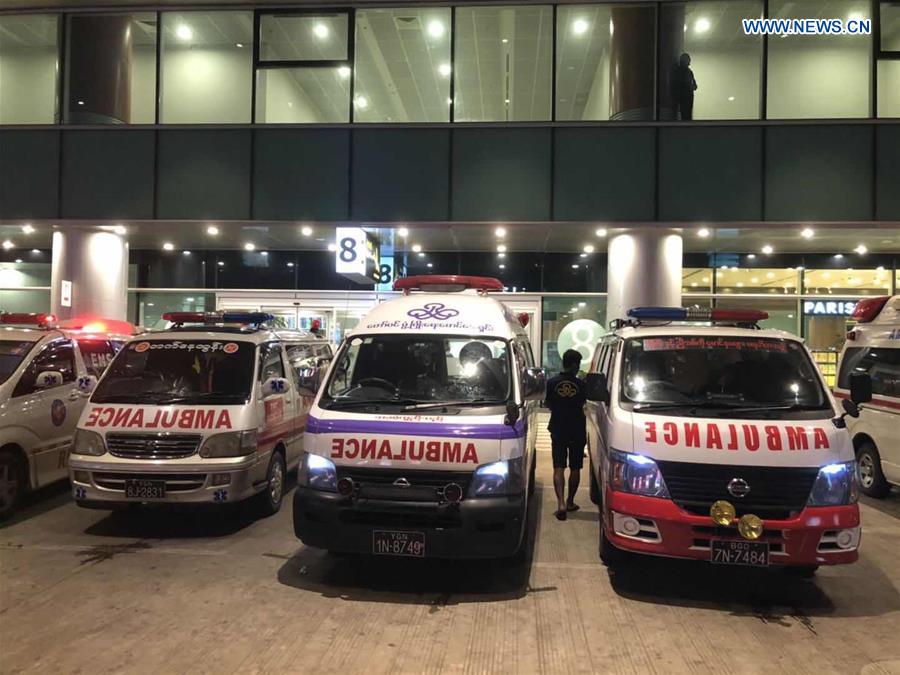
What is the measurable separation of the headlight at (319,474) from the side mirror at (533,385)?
1793mm

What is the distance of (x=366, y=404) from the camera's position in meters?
5.38

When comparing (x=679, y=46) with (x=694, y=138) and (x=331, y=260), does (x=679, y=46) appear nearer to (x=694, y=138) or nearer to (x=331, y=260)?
(x=694, y=138)

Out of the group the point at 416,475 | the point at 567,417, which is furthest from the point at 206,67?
the point at 416,475

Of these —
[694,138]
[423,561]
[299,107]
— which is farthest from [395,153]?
[423,561]

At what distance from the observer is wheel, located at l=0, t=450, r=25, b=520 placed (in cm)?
677

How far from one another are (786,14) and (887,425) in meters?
9.28

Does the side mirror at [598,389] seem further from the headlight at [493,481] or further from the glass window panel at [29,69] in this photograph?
the glass window panel at [29,69]

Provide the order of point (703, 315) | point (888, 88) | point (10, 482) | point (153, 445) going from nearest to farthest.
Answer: point (153, 445)
point (703, 315)
point (10, 482)
point (888, 88)

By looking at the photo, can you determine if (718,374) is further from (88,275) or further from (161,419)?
(88,275)

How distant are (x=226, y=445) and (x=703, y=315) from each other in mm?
5085

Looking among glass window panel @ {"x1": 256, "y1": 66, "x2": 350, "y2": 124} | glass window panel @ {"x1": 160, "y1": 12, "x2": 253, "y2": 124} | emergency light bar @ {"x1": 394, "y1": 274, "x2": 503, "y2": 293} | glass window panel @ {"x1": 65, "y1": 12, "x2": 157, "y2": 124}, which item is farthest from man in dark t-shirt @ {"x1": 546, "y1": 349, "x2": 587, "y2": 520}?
glass window panel @ {"x1": 65, "y1": 12, "x2": 157, "y2": 124}

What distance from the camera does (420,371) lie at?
234 inches

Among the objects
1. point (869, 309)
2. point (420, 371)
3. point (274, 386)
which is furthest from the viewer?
point (869, 309)

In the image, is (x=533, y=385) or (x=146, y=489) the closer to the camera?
(x=533, y=385)
